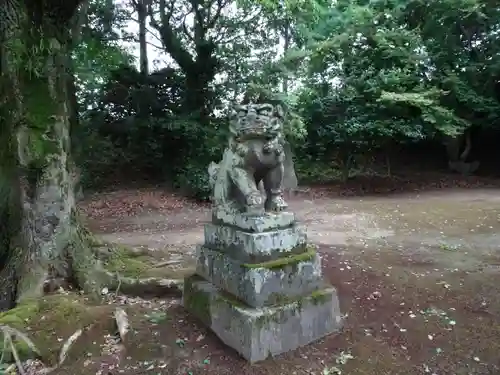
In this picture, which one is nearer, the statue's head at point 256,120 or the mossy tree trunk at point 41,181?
the statue's head at point 256,120

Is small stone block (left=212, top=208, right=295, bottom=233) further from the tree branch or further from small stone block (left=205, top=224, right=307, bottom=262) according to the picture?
the tree branch

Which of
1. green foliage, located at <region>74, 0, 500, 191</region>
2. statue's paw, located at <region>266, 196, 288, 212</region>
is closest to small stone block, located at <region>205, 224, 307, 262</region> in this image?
statue's paw, located at <region>266, 196, 288, 212</region>

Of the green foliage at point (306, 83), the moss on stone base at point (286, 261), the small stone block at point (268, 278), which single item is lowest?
the small stone block at point (268, 278)

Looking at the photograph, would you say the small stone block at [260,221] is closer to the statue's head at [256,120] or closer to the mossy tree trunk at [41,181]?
the statue's head at [256,120]

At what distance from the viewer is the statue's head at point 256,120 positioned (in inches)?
128

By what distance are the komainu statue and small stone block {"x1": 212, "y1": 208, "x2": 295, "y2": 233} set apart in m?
0.07

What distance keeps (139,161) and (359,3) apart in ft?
27.9

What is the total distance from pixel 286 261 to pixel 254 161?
82 cm

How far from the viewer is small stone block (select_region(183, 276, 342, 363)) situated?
2965mm

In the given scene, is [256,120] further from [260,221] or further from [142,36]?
[142,36]

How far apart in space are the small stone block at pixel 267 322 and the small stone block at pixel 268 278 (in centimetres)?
7

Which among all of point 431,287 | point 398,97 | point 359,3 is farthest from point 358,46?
point 431,287

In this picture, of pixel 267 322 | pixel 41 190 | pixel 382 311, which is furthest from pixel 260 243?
pixel 41 190

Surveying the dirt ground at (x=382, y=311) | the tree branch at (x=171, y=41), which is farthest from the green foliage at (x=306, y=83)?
the dirt ground at (x=382, y=311)
